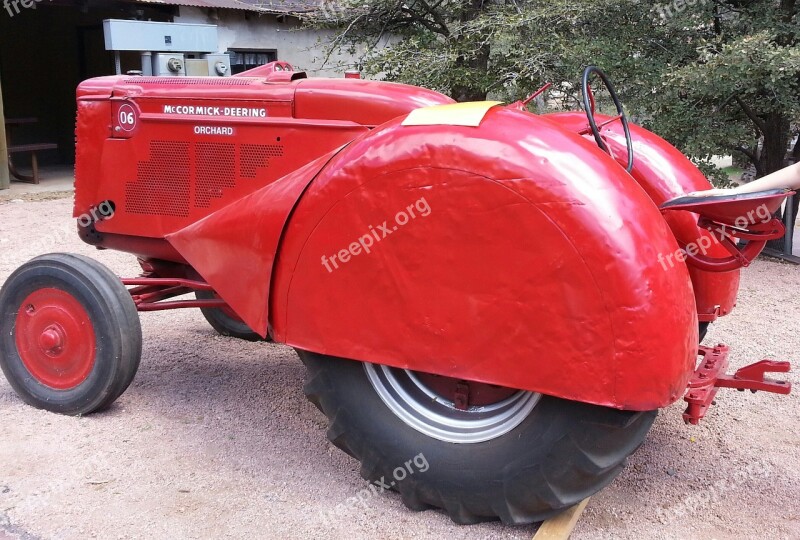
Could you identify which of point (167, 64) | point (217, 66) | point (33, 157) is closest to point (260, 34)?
point (33, 157)

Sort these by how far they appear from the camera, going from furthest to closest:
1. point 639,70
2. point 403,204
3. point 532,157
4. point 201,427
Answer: point 639,70 < point 201,427 < point 403,204 < point 532,157

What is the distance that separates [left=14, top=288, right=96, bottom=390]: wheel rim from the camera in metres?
3.66

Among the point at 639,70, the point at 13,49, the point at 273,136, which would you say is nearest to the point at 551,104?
the point at 639,70

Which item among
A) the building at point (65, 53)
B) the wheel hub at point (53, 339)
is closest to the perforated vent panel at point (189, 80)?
the wheel hub at point (53, 339)

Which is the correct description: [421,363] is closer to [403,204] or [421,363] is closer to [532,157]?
[403,204]

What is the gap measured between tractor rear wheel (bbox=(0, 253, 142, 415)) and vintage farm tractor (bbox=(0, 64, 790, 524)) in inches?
0.5

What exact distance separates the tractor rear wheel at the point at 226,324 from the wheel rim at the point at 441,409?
212cm

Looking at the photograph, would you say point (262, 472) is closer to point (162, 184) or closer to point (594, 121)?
point (162, 184)

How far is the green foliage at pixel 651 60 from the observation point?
6516 millimetres

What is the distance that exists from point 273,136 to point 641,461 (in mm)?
2217

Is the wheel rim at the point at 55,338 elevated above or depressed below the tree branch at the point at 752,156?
below

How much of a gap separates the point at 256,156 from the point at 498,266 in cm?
154

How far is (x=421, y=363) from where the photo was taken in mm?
2740

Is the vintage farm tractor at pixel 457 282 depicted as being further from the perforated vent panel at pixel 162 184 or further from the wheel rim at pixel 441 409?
the perforated vent panel at pixel 162 184
